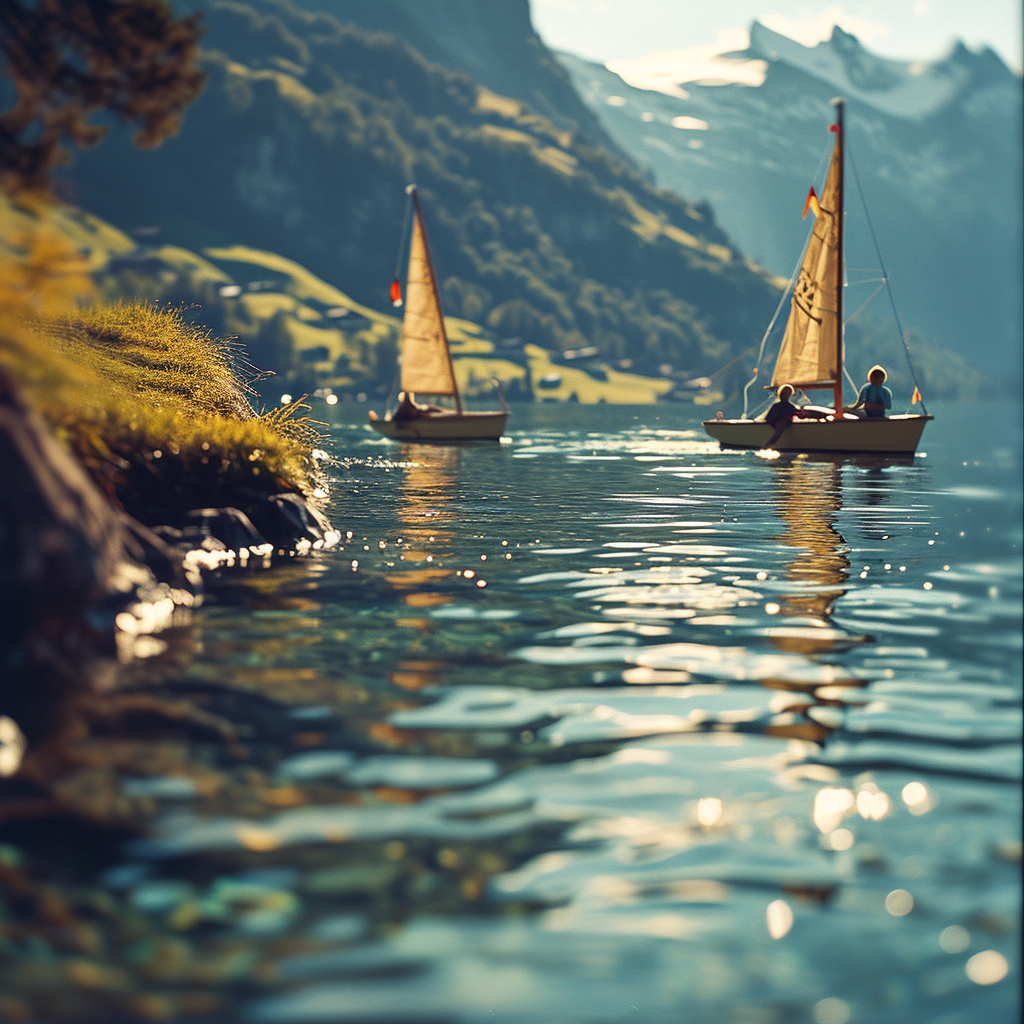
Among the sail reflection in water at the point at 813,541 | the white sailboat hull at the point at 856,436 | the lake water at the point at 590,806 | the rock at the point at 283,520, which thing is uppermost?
the white sailboat hull at the point at 856,436

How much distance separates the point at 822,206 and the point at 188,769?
50.2 metres

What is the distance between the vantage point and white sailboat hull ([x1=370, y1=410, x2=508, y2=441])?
6469 centimetres

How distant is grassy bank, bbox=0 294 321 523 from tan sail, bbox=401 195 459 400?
33.9 metres

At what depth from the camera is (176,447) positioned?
21812 millimetres

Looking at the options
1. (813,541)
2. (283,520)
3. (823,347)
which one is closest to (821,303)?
(823,347)

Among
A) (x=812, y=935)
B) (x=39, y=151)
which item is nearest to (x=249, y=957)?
(x=812, y=935)

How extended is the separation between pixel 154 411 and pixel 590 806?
17708 mm

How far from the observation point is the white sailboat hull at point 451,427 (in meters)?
64.7

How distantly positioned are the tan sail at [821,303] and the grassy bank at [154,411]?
2912cm

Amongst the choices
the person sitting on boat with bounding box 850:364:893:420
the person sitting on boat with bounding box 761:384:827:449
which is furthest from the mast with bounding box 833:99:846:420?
the person sitting on boat with bounding box 850:364:893:420

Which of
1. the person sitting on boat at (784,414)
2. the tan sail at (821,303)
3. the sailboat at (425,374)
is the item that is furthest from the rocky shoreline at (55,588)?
the sailboat at (425,374)

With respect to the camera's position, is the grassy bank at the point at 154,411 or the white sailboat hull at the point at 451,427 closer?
the grassy bank at the point at 154,411

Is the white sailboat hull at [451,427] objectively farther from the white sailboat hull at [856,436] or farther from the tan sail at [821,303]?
the white sailboat hull at [856,436]

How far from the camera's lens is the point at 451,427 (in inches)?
2579
